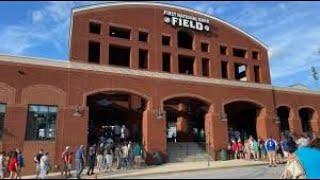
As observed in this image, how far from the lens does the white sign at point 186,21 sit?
1271 inches

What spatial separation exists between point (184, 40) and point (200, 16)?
287 cm

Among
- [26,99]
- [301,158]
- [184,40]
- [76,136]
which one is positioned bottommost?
[301,158]

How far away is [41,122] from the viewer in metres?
25.3

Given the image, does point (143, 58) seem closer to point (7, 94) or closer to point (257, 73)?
point (257, 73)

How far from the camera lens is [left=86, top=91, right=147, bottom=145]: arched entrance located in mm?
32906

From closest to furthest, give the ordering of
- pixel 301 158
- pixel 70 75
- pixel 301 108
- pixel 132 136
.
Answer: pixel 301 158
pixel 70 75
pixel 132 136
pixel 301 108

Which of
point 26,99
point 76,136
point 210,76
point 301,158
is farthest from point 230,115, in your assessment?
point 301,158

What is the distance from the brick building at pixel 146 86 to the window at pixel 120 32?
84 millimetres

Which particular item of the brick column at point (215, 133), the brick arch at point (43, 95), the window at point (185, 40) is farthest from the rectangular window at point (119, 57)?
the brick arch at point (43, 95)

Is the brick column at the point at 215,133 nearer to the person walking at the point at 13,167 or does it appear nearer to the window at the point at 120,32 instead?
the window at the point at 120,32

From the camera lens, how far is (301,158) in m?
12.9

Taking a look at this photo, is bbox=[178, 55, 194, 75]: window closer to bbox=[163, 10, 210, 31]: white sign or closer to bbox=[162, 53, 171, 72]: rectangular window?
bbox=[162, 53, 171, 72]: rectangular window

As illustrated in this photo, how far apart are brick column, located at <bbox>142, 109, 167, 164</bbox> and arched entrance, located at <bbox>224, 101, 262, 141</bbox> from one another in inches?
409

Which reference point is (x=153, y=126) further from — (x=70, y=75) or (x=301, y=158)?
(x=301, y=158)
